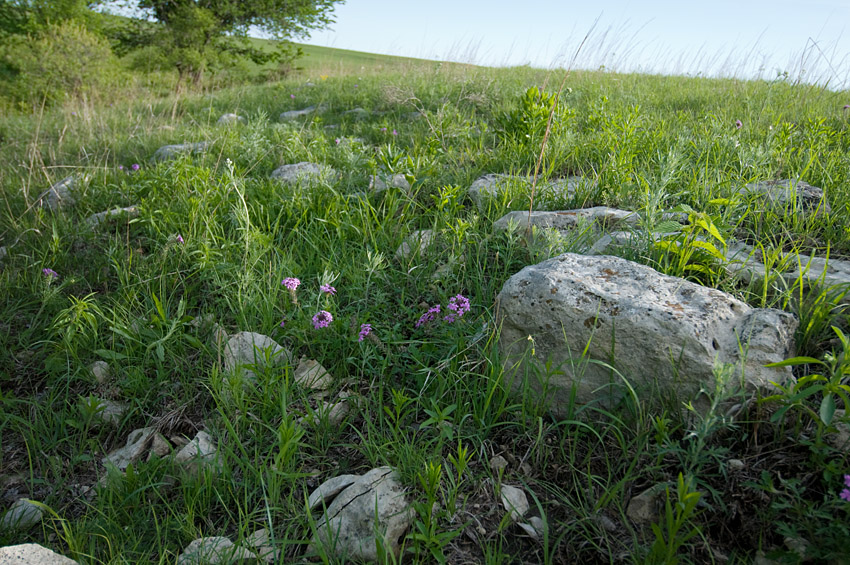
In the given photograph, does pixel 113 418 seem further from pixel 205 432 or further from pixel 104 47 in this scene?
pixel 104 47

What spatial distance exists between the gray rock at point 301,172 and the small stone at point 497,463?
2.55 metres

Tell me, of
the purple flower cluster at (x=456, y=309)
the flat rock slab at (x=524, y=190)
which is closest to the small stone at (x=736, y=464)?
the purple flower cluster at (x=456, y=309)

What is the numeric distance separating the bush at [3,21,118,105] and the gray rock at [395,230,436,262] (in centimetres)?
1405

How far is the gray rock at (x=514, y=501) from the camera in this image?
166 cm

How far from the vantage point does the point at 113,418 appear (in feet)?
7.78

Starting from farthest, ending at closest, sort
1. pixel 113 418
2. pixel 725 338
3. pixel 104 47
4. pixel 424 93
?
pixel 104 47, pixel 424 93, pixel 113 418, pixel 725 338

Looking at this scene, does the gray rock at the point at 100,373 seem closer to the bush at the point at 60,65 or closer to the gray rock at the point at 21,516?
the gray rock at the point at 21,516

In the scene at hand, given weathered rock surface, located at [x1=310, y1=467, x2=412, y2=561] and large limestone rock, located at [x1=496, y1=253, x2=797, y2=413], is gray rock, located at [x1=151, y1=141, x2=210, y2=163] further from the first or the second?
weathered rock surface, located at [x1=310, y1=467, x2=412, y2=561]

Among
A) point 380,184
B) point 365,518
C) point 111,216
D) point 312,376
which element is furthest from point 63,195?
point 365,518

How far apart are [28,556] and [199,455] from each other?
1.88ft

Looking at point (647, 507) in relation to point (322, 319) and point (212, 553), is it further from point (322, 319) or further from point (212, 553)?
point (322, 319)

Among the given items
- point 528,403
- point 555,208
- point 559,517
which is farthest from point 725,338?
point 555,208

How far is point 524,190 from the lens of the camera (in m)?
3.36

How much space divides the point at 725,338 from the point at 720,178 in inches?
66.4
